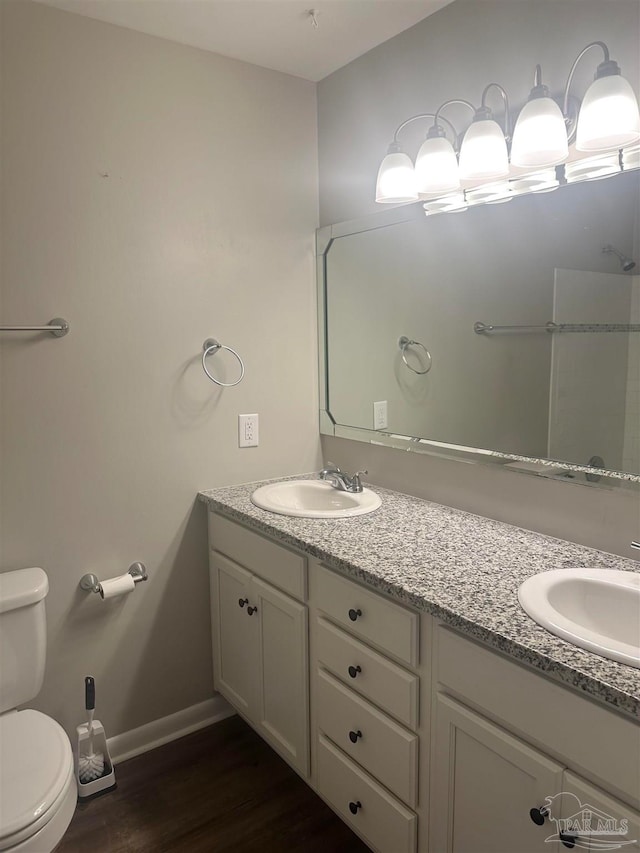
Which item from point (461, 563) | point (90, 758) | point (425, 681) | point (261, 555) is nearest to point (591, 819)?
point (425, 681)

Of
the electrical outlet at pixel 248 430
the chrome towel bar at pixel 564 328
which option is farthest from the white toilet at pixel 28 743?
the chrome towel bar at pixel 564 328

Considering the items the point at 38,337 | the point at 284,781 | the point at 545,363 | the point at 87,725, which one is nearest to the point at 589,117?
the point at 545,363

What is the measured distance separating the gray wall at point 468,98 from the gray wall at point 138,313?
0.19 m

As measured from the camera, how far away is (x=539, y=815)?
1.12 meters

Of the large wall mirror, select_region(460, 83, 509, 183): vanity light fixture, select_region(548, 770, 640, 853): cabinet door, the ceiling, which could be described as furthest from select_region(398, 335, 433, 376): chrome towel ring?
select_region(548, 770, 640, 853): cabinet door

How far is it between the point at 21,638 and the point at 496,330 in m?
1.63

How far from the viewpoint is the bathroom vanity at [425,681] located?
1069 millimetres

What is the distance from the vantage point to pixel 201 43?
6.76ft

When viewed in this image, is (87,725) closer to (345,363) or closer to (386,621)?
(386,621)

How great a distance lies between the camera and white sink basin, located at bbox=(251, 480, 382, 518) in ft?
6.81

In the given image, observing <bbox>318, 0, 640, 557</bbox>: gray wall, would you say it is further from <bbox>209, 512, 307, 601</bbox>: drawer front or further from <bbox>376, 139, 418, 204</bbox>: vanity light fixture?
<bbox>209, 512, 307, 601</bbox>: drawer front

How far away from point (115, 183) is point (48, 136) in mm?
222

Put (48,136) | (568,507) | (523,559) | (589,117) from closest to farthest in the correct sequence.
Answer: (589,117) < (523,559) < (568,507) < (48,136)

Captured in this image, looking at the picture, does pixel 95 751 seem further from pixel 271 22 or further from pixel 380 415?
pixel 271 22
